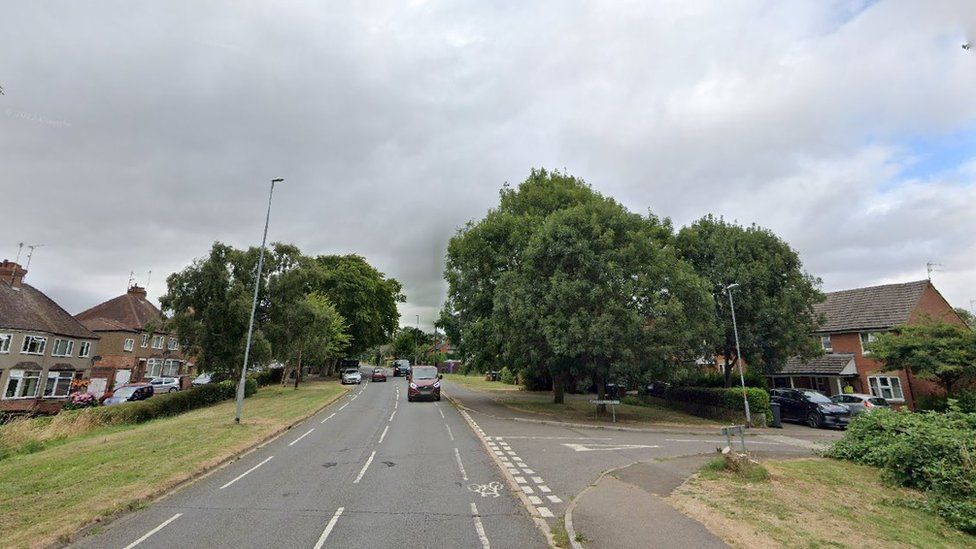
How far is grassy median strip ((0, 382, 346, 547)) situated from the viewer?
7.67 metres

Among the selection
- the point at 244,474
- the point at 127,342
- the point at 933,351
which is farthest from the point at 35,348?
the point at 933,351

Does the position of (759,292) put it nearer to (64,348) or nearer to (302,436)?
(302,436)

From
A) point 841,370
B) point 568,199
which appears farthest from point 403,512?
point 841,370

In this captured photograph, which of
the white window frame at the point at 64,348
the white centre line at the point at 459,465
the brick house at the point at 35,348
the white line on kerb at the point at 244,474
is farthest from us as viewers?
the white window frame at the point at 64,348

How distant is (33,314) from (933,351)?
6466 centimetres

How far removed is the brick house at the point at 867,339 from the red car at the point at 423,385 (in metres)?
24.6

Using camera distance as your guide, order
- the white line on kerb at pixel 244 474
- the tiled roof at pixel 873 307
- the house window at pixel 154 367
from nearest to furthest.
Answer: the white line on kerb at pixel 244 474
the tiled roof at pixel 873 307
the house window at pixel 154 367

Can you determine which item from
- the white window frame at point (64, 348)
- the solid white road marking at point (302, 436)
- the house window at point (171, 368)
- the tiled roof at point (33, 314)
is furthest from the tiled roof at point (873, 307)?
the house window at point (171, 368)

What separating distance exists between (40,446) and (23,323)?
97.4ft

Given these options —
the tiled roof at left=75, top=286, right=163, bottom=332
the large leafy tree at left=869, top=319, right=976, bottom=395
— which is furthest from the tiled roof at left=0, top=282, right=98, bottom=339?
the large leafy tree at left=869, top=319, right=976, bottom=395

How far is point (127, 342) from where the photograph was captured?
5078 cm

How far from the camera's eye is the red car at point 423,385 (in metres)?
30.4

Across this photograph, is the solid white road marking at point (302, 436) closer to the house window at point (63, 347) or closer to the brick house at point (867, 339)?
the brick house at point (867, 339)

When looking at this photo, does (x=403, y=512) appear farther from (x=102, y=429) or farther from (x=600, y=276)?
(x=102, y=429)
